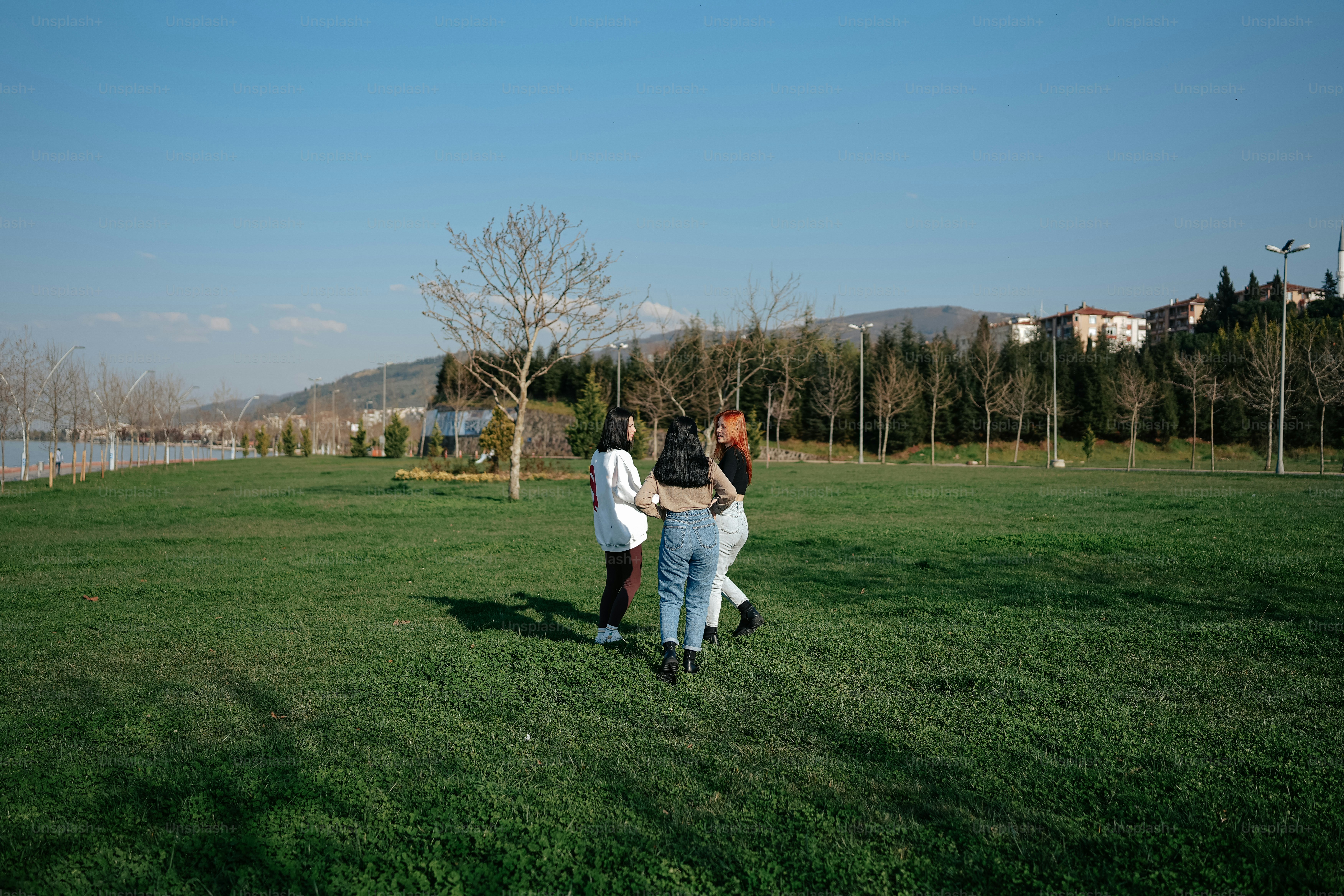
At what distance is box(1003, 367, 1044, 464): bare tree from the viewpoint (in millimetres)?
57156

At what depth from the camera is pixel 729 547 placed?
624cm

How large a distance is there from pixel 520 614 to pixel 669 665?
98.9 inches

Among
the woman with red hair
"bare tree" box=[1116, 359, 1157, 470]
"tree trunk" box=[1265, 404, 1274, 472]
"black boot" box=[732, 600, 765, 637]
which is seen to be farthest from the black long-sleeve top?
"bare tree" box=[1116, 359, 1157, 470]

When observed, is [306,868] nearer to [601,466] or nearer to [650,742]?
[650,742]

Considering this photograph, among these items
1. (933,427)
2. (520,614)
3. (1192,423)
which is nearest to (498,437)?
(520,614)

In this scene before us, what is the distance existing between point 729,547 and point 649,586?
2.69 meters

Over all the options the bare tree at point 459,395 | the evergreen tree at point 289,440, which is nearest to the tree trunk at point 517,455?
the bare tree at point 459,395

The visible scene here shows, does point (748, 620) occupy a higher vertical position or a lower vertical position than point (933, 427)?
lower

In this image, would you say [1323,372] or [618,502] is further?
[1323,372]

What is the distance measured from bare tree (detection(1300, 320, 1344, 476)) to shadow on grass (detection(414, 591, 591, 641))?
34.9 m

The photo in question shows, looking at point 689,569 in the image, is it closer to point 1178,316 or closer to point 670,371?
point 670,371

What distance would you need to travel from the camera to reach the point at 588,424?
47969 millimetres

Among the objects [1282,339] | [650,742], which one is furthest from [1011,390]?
[650,742]

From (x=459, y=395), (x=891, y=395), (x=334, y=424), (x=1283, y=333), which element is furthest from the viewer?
(x=334, y=424)
